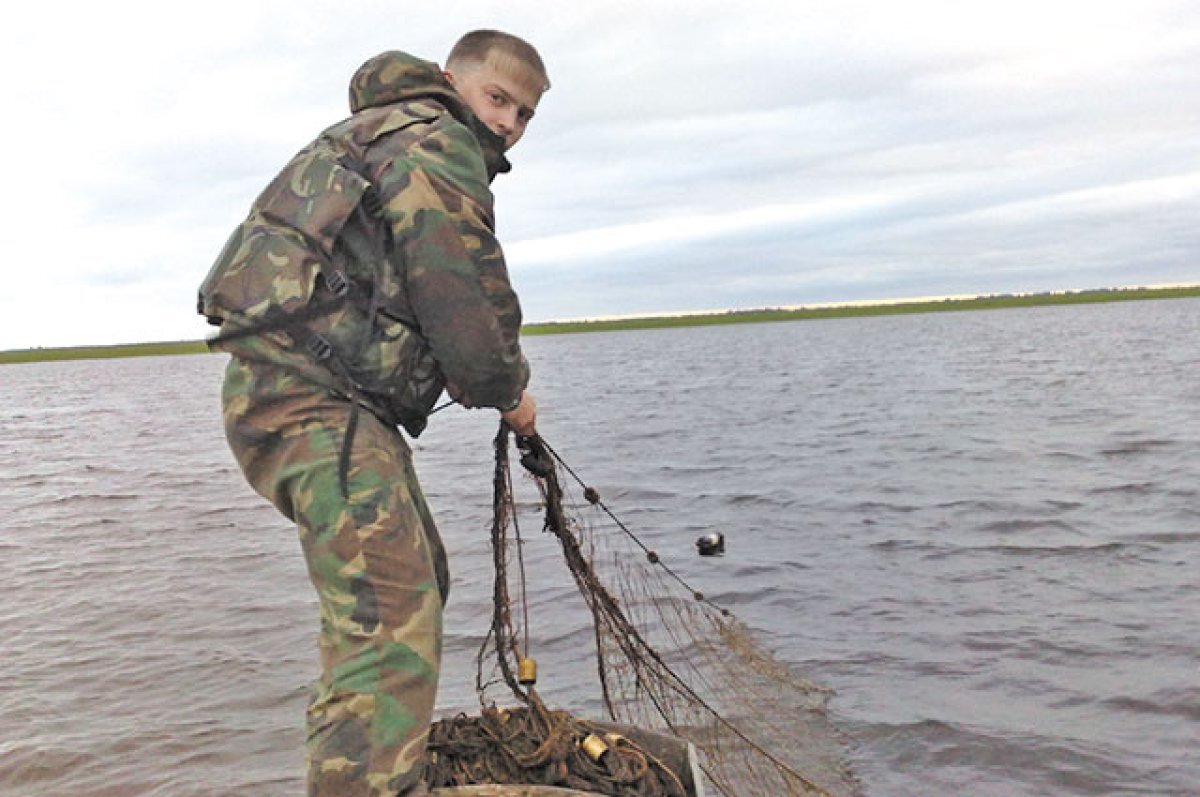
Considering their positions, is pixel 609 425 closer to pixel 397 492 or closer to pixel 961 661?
pixel 961 661

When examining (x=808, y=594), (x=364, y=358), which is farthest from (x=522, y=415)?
(x=808, y=594)

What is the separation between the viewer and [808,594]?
958 cm

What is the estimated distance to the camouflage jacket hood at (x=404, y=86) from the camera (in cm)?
312

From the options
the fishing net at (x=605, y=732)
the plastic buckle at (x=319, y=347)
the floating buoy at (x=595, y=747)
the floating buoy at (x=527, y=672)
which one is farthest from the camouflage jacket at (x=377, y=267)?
the floating buoy at (x=595, y=747)

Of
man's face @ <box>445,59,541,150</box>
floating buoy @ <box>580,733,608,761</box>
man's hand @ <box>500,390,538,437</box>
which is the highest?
man's face @ <box>445,59,541,150</box>

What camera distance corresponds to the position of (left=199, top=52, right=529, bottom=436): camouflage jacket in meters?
2.89

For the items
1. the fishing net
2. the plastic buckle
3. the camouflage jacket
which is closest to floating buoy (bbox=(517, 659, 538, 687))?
the fishing net

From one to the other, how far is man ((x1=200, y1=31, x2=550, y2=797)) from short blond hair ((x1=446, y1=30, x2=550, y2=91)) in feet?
0.69

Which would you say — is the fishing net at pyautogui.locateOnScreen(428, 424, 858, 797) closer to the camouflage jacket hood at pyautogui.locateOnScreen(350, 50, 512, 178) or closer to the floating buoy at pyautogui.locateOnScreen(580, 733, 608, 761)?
the floating buoy at pyautogui.locateOnScreen(580, 733, 608, 761)

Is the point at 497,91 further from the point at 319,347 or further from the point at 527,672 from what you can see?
the point at 527,672

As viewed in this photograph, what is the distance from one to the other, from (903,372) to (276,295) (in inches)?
1637

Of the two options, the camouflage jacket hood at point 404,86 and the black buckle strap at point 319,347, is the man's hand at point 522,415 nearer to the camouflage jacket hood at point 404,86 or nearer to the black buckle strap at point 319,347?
the black buckle strap at point 319,347

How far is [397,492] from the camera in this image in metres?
3.01

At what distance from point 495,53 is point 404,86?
1.04 feet
